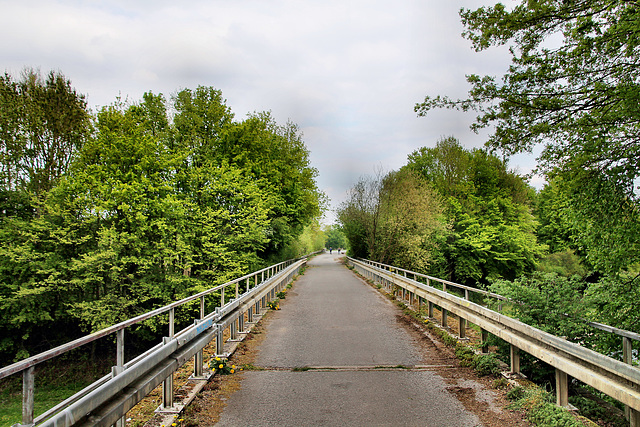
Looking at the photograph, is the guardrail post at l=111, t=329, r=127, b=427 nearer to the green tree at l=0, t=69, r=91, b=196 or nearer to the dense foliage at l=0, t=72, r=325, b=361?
the dense foliage at l=0, t=72, r=325, b=361

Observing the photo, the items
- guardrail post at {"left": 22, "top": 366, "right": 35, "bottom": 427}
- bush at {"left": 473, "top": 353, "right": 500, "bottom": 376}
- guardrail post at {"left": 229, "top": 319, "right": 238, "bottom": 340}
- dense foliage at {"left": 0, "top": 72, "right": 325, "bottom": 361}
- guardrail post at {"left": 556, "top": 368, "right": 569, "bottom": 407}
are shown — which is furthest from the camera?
dense foliage at {"left": 0, "top": 72, "right": 325, "bottom": 361}

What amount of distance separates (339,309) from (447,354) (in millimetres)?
5323

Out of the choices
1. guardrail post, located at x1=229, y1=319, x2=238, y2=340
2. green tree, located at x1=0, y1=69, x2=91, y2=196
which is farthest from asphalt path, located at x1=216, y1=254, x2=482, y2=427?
green tree, located at x1=0, y1=69, x2=91, y2=196

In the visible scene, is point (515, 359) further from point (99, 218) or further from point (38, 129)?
point (38, 129)

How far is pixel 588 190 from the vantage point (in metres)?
7.48

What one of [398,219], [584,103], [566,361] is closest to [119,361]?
[566,361]

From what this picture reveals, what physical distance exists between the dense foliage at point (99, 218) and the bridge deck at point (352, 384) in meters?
12.7

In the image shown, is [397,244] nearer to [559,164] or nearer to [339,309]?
[339,309]

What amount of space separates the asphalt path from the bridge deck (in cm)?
1

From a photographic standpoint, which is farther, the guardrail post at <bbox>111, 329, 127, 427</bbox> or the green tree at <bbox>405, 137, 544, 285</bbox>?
the green tree at <bbox>405, 137, 544, 285</bbox>

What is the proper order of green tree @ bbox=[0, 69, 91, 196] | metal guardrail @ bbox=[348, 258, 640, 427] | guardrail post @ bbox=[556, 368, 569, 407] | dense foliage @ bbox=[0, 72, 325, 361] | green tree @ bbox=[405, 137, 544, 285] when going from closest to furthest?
metal guardrail @ bbox=[348, 258, 640, 427]
guardrail post @ bbox=[556, 368, 569, 407]
dense foliage @ bbox=[0, 72, 325, 361]
green tree @ bbox=[0, 69, 91, 196]
green tree @ bbox=[405, 137, 544, 285]

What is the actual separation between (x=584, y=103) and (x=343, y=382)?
23.5 ft

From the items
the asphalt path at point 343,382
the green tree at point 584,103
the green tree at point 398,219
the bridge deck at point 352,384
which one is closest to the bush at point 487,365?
the bridge deck at point 352,384

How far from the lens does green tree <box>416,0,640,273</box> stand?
22.9 feet
